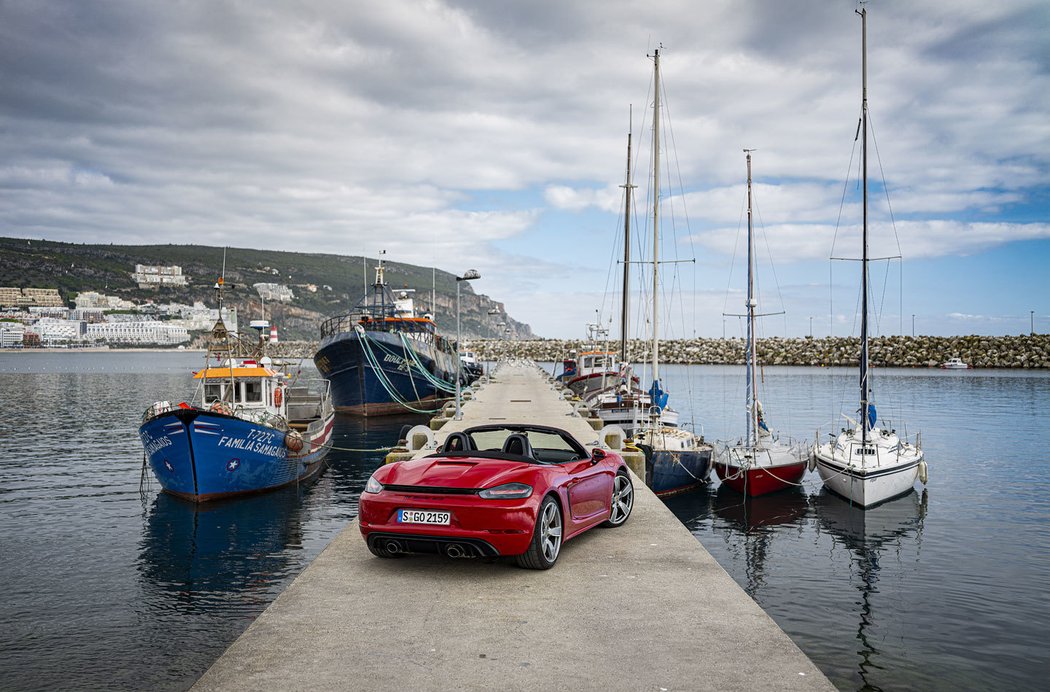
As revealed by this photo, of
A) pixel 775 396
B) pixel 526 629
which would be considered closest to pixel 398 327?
pixel 775 396

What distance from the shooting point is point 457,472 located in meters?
8.02

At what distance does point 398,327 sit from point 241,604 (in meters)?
41.0

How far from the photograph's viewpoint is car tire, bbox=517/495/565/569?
7.90 metres

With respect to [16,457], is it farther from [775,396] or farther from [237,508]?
[775,396]

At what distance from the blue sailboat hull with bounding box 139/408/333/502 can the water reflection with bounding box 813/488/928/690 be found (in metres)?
15.2

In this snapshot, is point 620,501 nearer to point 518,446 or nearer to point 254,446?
point 518,446

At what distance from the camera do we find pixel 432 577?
311 inches

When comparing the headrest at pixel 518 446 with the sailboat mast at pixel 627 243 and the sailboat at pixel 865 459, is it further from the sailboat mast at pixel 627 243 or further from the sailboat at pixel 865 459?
the sailboat mast at pixel 627 243

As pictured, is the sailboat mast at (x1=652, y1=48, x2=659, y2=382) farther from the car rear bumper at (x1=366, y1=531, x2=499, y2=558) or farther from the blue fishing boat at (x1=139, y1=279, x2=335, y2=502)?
the car rear bumper at (x1=366, y1=531, x2=499, y2=558)

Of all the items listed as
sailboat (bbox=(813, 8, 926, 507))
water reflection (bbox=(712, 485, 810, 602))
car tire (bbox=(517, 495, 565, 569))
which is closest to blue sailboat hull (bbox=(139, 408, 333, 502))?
water reflection (bbox=(712, 485, 810, 602))

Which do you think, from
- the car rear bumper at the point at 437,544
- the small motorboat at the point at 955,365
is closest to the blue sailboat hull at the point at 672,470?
the car rear bumper at the point at 437,544

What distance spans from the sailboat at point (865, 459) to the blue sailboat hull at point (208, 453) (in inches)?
642

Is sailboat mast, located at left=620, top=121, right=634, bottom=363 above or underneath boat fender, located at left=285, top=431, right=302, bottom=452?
above

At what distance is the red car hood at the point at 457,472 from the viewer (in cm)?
777
